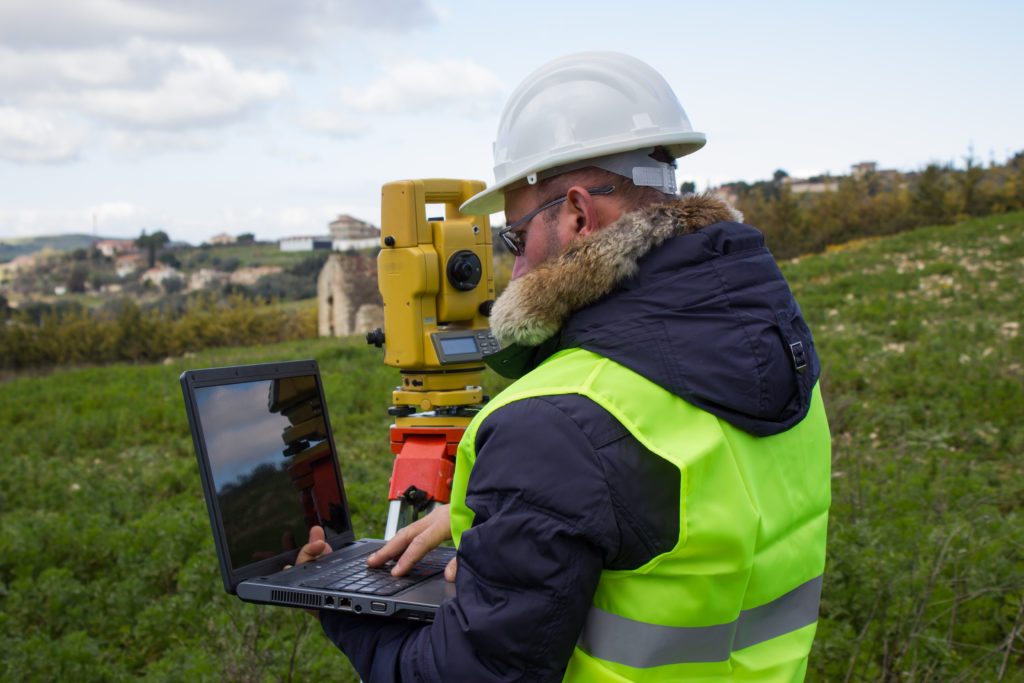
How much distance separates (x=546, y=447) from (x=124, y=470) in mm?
7334

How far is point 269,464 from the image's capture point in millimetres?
1830

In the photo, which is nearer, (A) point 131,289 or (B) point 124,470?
(B) point 124,470

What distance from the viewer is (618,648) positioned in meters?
1.15

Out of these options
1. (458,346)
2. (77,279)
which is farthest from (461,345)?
(77,279)

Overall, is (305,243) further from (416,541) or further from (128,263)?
(416,541)

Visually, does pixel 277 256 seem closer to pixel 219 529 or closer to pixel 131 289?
pixel 131 289

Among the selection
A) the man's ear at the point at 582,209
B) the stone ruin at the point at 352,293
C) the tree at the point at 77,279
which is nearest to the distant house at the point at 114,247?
the tree at the point at 77,279

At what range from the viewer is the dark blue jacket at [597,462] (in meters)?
1.06

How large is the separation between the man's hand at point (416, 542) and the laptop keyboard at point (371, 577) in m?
0.02

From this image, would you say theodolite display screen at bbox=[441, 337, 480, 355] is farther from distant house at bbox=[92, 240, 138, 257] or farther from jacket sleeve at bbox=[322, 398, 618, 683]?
distant house at bbox=[92, 240, 138, 257]

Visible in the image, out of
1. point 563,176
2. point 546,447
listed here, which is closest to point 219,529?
point 546,447

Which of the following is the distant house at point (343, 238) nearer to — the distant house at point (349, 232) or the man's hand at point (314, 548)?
the distant house at point (349, 232)

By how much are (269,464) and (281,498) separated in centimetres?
9

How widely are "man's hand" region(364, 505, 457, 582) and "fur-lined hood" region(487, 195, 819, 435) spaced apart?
0.45 metres
